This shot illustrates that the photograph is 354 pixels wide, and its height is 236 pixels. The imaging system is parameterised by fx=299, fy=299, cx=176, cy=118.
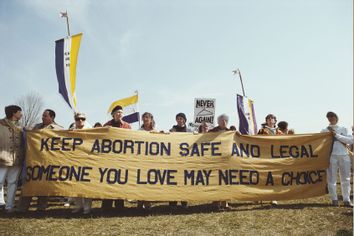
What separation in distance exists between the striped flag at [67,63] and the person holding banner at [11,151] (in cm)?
235

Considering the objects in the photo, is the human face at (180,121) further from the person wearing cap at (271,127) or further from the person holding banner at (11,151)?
the person holding banner at (11,151)

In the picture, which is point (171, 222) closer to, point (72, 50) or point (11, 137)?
point (11, 137)

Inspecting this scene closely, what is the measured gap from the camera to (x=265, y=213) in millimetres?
6188

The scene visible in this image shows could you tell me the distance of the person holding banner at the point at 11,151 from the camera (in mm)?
6371

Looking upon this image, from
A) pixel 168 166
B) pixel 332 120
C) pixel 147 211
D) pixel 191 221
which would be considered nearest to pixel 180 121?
pixel 168 166

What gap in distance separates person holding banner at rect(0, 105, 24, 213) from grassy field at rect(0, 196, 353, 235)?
1.69ft

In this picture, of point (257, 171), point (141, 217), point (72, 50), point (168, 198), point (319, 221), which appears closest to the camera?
point (319, 221)

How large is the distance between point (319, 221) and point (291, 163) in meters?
1.73

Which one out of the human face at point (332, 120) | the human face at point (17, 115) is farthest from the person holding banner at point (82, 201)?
the human face at point (332, 120)

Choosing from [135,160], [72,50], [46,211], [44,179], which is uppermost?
[72,50]

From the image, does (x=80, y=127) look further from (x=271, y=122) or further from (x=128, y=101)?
(x=128, y=101)

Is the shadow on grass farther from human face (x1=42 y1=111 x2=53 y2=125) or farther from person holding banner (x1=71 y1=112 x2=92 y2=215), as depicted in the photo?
human face (x1=42 y1=111 x2=53 y2=125)

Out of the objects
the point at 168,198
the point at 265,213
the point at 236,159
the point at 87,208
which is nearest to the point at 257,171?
the point at 236,159

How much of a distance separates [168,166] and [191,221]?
1.41 metres
